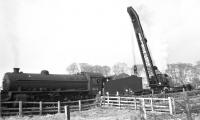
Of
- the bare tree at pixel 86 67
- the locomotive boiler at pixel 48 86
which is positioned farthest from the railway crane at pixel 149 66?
the bare tree at pixel 86 67

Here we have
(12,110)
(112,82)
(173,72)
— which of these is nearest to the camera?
(12,110)

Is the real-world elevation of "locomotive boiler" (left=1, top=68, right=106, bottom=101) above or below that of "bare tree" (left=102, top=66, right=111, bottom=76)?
below

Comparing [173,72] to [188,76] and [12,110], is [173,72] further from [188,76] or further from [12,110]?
[12,110]

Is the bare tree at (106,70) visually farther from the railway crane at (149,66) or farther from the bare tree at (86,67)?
the railway crane at (149,66)

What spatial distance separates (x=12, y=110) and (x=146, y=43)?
17178 mm

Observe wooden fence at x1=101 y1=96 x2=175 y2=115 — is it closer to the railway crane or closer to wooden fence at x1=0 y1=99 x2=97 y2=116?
wooden fence at x1=0 y1=99 x2=97 y2=116

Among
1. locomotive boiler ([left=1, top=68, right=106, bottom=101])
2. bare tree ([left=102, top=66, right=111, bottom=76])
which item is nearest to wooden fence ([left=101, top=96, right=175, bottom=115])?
locomotive boiler ([left=1, top=68, right=106, bottom=101])

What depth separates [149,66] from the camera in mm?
32281

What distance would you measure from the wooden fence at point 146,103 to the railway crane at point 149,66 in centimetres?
873

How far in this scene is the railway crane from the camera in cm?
3105

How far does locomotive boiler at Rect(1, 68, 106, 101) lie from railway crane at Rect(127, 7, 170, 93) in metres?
5.88

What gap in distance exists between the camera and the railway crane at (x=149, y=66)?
31047 millimetres

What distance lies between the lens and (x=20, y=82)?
23781 millimetres

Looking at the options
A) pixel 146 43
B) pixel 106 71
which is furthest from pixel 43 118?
pixel 106 71
